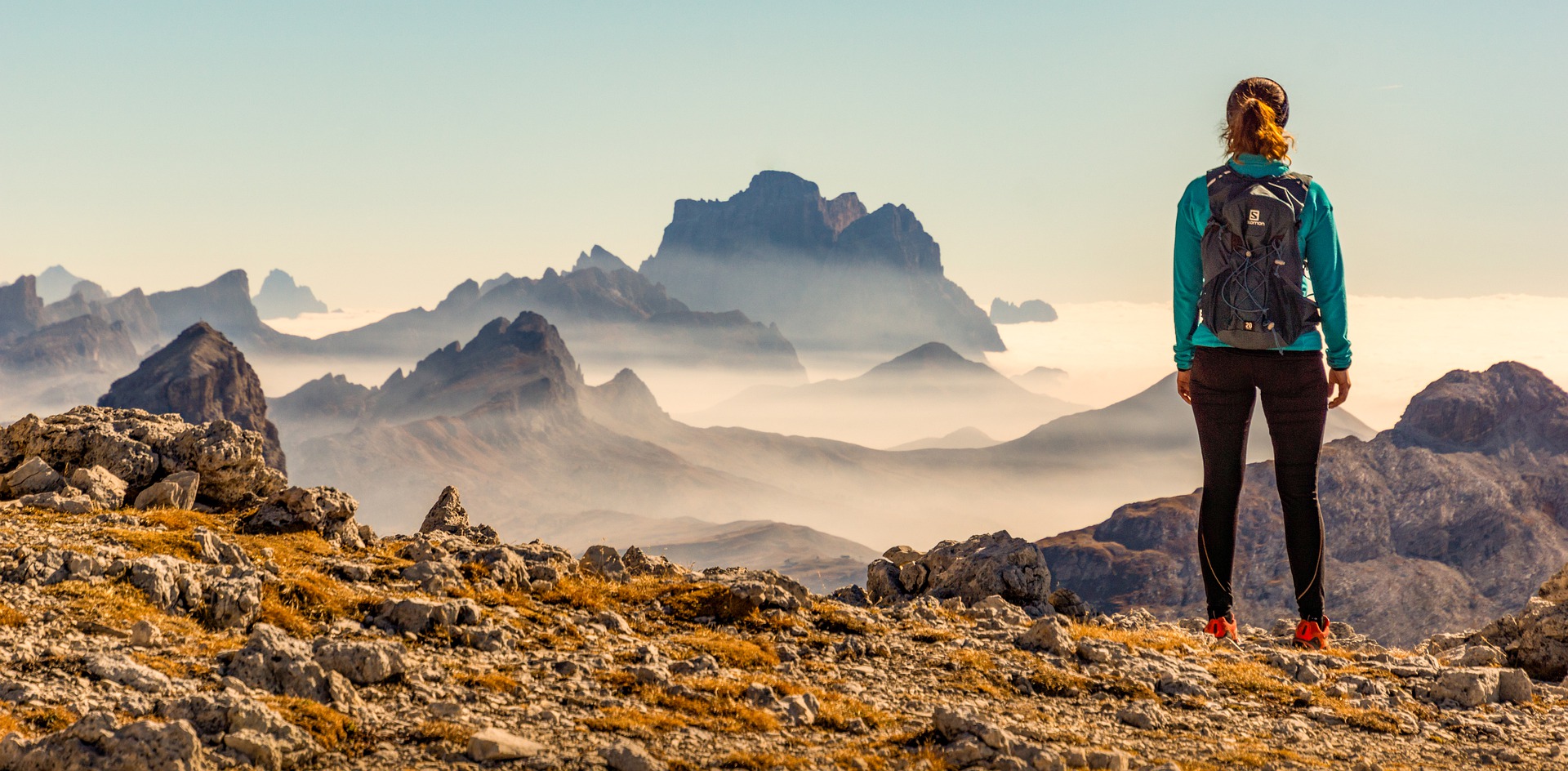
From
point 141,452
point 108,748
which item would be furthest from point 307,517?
point 108,748

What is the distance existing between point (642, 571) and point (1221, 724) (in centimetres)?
1188

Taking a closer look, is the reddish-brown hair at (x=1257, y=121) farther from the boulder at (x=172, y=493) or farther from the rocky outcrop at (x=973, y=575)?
the boulder at (x=172, y=493)

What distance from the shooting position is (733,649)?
15664 millimetres

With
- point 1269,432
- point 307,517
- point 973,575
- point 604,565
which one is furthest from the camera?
point 973,575

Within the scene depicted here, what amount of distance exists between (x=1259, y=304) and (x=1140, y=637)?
6171mm

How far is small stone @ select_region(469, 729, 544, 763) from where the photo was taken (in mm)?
10586

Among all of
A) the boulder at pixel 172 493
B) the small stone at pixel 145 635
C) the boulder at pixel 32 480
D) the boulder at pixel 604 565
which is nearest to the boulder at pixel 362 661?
the small stone at pixel 145 635

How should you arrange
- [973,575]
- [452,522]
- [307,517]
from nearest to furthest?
[307,517], [973,575], [452,522]

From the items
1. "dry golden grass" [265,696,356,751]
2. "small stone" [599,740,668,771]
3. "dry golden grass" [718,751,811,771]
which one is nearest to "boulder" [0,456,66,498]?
"dry golden grass" [265,696,356,751]

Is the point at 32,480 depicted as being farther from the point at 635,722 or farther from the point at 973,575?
the point at 973,575

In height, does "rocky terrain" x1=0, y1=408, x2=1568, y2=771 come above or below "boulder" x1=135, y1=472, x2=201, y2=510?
below

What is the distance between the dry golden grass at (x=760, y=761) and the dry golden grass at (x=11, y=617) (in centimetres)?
851

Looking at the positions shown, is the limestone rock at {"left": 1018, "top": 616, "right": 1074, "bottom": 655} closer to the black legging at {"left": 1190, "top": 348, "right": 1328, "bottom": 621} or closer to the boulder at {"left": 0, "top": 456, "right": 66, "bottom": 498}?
the black legging at {"left": 1190, "top": 348, "right": 1328, "bottom": 621}

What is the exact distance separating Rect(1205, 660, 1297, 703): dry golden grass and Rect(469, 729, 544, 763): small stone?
944 cm
